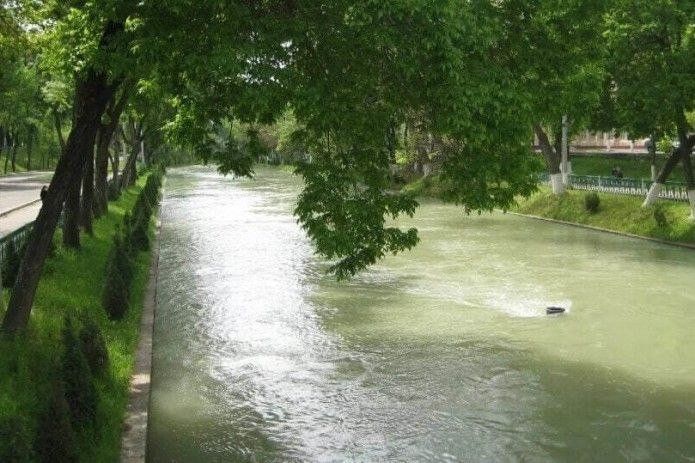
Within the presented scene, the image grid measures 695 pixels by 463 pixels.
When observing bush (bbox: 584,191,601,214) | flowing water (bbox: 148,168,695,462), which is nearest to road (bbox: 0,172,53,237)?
flowing water (bbox: 148,168,695,462)

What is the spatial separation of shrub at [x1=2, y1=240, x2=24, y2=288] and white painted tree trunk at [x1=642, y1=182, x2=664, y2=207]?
22.9 metres

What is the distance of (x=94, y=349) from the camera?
11.2 m

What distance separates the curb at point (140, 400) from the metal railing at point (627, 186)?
2075 cm

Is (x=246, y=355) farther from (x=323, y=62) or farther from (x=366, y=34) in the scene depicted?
(x=366, y=34)

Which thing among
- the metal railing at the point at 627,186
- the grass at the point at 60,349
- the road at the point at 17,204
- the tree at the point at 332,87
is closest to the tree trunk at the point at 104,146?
the road at the point at 17,204

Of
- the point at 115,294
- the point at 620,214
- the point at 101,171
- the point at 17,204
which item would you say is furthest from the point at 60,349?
the point at 17,204

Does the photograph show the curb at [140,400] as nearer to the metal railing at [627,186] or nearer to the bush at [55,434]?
the bush at [55,434]

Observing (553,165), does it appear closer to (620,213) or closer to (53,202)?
(620,213)

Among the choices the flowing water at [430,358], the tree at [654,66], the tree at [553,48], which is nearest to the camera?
the flowing water at [430,358]

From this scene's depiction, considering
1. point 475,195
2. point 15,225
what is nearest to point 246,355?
point 475,195

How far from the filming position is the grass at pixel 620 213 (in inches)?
1096

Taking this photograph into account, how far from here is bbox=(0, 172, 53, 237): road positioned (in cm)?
2745

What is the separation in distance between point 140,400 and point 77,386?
6.36 ft

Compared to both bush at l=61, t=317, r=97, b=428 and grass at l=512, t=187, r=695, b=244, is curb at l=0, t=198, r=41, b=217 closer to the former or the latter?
grass at l=512, t=187, r=695, b=244
